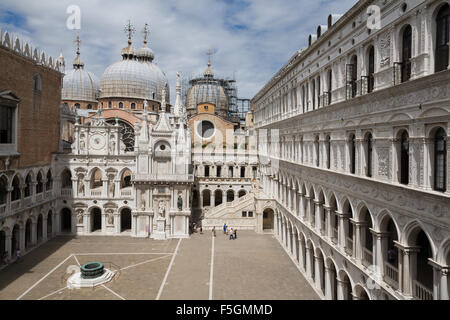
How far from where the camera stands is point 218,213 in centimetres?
3859

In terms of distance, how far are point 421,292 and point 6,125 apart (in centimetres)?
2905

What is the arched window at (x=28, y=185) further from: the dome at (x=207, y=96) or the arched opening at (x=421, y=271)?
the dome at (x=207, y=96)

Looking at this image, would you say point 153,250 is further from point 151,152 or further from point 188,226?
point 151,152

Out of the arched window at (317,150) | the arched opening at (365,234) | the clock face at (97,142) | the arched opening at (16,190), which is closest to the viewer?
the arched opening at (365,234)

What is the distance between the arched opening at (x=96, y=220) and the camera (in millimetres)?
37062

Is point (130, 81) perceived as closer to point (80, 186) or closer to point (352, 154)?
point (80, 186)

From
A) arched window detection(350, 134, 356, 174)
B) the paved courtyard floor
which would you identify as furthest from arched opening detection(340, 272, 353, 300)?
arched window detection(350, 134, 356, 174)

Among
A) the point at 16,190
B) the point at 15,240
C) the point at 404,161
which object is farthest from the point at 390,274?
the point at 15,240

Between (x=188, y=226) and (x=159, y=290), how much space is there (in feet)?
45.2

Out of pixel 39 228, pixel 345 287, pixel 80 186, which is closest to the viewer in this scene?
pixel 345 287

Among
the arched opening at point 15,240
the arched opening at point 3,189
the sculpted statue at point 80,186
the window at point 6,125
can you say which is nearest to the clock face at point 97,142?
the sculpted statue at point 80,186

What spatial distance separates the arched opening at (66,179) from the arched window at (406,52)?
112 ft

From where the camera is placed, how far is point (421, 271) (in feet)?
44.5

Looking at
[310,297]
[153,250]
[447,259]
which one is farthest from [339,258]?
[153,250]
